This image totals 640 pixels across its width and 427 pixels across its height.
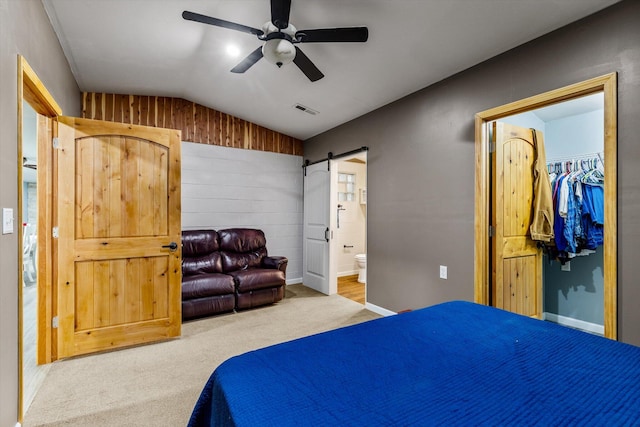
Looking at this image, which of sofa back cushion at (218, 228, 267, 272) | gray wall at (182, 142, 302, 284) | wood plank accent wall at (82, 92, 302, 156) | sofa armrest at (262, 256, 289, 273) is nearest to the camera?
wood plank accent wall at (82, 92, 302, 156)

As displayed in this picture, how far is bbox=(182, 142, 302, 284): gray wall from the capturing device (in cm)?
457

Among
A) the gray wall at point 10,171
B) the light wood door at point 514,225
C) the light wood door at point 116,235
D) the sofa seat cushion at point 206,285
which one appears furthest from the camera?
the sofa seat cushion at point 206,285

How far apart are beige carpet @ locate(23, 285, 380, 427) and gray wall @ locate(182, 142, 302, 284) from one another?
5.34ft

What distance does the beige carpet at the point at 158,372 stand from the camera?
1.93m

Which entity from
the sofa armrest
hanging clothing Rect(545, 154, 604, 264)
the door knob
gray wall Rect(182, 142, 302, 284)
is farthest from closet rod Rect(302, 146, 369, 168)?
the door knob

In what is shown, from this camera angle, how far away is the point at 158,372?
2.44 meters

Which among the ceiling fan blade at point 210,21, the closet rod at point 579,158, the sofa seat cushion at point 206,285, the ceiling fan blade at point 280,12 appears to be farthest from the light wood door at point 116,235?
the closet rod at point 579,158

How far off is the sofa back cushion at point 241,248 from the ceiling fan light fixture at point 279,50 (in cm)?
297

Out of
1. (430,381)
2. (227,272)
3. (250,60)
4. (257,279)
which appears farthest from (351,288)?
(430,381)

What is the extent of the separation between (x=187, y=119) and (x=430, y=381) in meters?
4.64

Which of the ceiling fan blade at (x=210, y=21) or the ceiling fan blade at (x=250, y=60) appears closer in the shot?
the ceiling fan blade at (x=210, y=21)

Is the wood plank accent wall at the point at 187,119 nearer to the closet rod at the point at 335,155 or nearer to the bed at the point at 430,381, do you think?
the closet rod at the point at 335,155

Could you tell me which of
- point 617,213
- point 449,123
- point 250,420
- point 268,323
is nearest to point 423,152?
point 449,123

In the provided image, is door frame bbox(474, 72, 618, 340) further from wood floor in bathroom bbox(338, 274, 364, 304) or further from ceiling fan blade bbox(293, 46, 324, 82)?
wood floor in bathroom bbox(338, 274, 364, 304)
